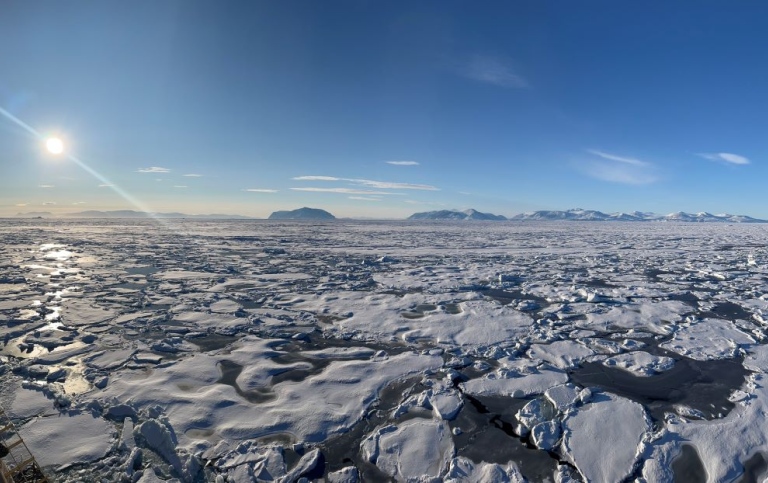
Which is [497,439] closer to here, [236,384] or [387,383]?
[387,383]

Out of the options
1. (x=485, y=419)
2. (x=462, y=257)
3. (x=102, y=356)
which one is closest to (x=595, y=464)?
(x=485, y=419)

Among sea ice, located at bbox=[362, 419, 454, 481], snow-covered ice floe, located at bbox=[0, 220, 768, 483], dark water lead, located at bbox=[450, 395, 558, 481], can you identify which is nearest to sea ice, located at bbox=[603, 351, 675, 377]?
snow-covered ice floe, located at bbox=[0, 220, 768, 483]

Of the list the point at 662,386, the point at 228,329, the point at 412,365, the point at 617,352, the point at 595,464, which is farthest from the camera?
the point at 228,329

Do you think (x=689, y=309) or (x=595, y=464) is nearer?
(x=595, y=464)

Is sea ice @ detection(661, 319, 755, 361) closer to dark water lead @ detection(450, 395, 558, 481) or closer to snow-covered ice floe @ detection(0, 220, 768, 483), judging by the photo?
snow-covered ice floe @ detection(0, 220, 768, 483)

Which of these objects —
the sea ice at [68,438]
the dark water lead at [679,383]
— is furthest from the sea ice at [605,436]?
the sea ice at [68,438]

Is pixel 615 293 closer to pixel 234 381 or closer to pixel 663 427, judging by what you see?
pixel 663 427

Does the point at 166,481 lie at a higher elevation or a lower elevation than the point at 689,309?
lower
